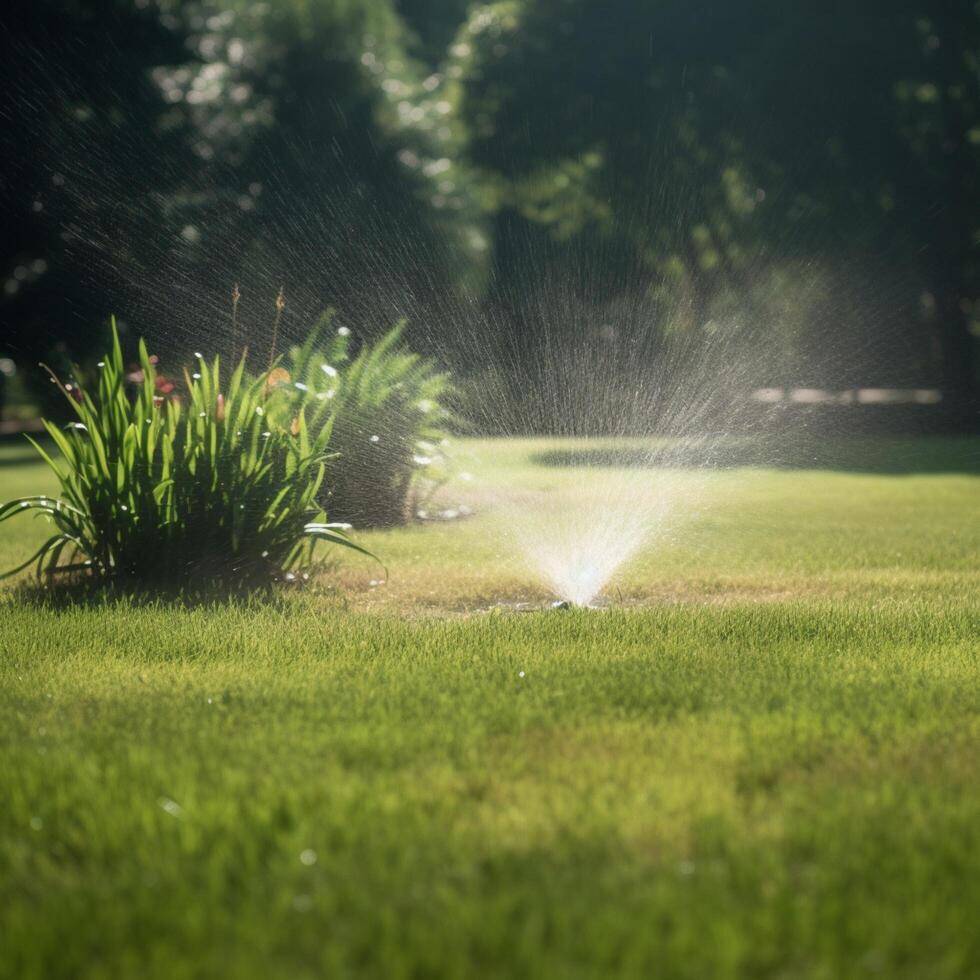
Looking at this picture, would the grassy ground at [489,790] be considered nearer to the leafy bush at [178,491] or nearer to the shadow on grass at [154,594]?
the shadow on grass at [154,594]

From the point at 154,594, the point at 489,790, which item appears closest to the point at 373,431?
the point at 154,594

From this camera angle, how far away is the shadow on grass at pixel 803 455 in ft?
49.8

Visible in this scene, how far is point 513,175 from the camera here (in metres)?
25.3

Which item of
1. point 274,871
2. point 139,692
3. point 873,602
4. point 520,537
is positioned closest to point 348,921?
point 274,871

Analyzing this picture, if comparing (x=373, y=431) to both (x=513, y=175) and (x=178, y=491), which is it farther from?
(x=513, y=175)

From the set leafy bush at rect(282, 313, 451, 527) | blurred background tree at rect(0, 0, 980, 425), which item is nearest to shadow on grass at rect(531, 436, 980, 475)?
blurred background tree at rect(0, 0, 980, 425)

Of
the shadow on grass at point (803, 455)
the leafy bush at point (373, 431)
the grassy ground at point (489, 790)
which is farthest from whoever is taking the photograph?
the shadow on grass at point (803, 455)

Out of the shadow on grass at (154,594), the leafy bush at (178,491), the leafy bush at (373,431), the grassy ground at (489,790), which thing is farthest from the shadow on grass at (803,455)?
the grassy ground at (489,790)

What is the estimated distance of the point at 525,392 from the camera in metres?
26.0

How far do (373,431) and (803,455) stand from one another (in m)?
9.65

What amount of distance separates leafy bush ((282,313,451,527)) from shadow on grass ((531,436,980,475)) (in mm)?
4406

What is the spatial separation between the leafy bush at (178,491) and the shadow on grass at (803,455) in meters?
8.04

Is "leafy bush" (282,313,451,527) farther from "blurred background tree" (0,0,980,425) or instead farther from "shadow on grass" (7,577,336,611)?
"blurred background tree" (0,0,980,425)

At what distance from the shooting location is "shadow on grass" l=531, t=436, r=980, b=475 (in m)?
15.2
